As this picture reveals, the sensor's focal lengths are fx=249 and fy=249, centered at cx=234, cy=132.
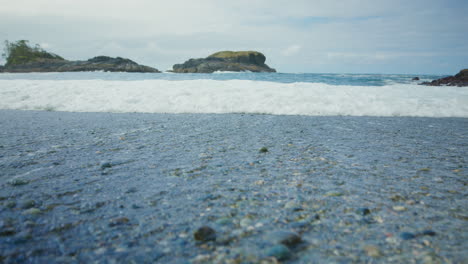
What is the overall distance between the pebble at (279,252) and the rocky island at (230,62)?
61147 millimetres

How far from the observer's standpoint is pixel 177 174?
192 centimetres

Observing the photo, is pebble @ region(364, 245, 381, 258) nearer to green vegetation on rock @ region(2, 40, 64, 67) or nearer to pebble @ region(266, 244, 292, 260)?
pebble @ region(266, 244, 292, 260)

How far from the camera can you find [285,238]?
1104 millimetres

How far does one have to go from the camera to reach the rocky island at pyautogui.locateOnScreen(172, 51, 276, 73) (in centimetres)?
6361

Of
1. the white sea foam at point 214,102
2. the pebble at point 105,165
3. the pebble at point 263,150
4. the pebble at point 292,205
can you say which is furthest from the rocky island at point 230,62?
the pebble at point 292,205

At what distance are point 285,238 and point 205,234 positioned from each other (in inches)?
14.1

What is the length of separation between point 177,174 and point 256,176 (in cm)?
61

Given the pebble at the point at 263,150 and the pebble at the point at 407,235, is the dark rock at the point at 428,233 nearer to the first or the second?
the pebble at the point at 407,235

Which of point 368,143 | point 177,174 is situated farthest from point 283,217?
point 368,143

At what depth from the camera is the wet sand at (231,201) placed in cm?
104

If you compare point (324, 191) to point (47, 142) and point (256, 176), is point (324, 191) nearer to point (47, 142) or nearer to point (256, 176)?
point (256, 176)


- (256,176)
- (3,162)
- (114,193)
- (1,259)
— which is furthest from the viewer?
(3,162)

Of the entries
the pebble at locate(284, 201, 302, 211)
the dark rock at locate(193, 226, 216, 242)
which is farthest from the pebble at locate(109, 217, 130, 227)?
the pebble at locate(284, 201, 302, 211)

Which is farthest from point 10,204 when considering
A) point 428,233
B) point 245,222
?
point 428,233
